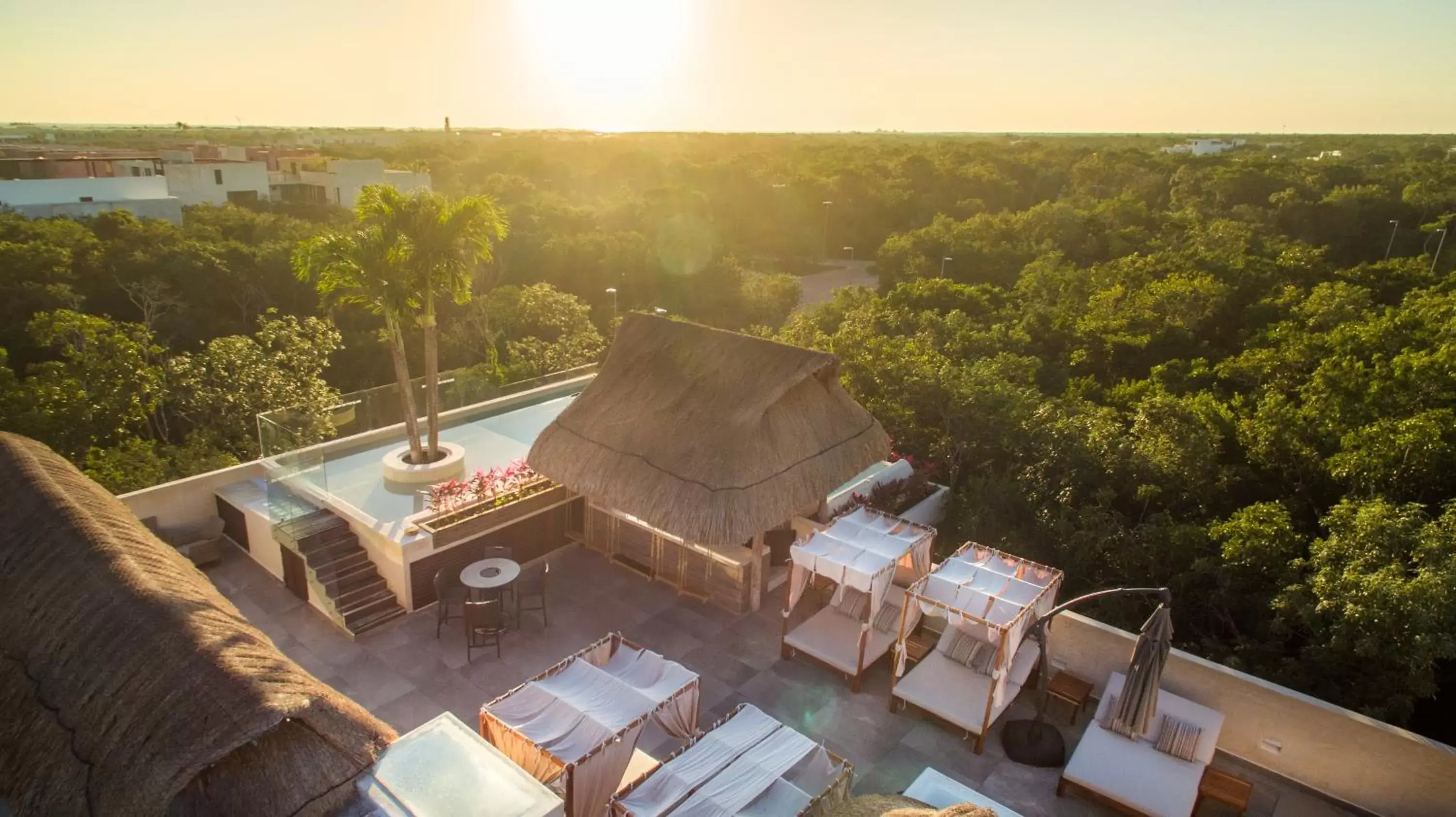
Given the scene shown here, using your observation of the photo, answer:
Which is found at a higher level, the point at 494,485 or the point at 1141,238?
the point at 1141,238

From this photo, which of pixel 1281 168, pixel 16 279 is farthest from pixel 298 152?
pixel 1281 168

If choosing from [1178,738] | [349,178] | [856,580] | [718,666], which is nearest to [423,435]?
[718,666]

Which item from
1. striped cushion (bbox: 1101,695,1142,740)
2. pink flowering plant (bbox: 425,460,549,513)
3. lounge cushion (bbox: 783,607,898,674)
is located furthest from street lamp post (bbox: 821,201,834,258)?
striped cushion (bbox: 1101,695,1142,740)

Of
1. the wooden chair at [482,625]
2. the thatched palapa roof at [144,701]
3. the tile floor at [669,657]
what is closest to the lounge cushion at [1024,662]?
the tile floor at [669,657]

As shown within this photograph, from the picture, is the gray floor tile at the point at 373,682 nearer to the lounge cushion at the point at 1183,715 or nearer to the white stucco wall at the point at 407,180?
the lounge cushion at the point at 1183,715

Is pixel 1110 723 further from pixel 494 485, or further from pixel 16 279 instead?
pixel 16 279

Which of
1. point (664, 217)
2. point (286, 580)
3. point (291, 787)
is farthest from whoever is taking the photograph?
point (664, 217)
